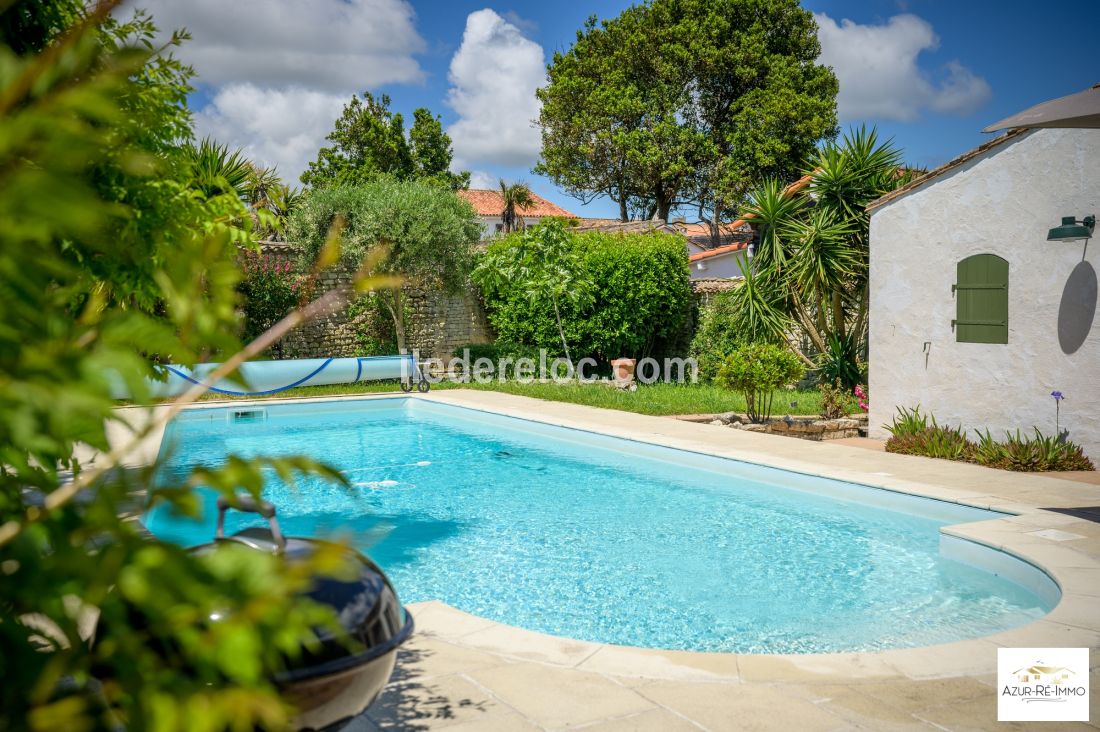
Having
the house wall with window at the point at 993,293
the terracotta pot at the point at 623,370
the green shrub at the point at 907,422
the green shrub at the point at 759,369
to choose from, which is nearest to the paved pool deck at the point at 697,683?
the house wall with window at the point at 993,293

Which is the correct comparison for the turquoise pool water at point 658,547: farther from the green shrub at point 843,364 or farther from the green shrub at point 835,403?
the green shrub at point 843,364

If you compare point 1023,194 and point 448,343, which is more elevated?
point 1023,194

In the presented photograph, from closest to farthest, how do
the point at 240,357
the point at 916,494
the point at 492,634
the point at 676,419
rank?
the point at 240,357 → the point at 492,634 → the point at 916,494 → the point at 676,419

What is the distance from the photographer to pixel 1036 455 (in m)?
9.14

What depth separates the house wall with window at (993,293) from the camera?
360 inches

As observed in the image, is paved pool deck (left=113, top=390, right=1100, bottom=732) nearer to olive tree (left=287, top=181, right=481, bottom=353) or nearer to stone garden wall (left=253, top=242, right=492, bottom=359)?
olive tree (left=287, top=181, right=481, bottom=353)

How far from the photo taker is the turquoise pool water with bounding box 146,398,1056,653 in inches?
229

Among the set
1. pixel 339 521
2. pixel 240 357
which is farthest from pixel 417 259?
pixel 240 357

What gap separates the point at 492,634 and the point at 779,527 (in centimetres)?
435

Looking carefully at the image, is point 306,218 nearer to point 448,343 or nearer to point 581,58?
point 448,343

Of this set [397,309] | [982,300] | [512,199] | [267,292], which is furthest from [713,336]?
[512,199]

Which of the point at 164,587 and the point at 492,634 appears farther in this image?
the point at 492,634

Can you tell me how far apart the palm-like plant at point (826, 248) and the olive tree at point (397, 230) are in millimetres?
7589

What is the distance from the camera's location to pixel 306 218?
19438 mm
